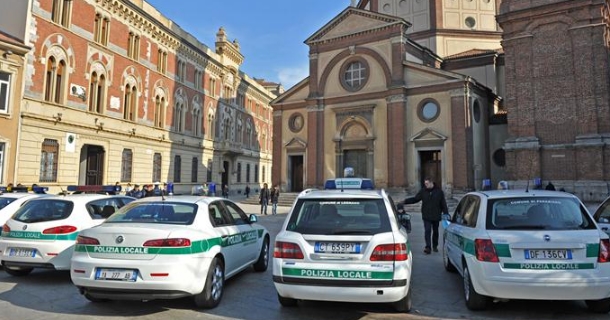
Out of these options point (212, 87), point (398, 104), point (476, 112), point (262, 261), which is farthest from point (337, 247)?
point (212, 87)

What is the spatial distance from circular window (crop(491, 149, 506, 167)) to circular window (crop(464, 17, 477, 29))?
44.0ft

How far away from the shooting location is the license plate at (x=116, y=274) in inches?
190

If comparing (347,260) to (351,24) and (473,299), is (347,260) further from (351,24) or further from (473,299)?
(351,24)

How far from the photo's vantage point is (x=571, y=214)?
5.20 meters

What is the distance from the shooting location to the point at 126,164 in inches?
1017

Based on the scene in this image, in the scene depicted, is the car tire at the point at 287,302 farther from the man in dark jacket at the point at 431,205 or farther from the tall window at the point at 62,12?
the tall window at the point at 62,12

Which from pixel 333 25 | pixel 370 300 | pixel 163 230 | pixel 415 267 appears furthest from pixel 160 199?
pixel 333 25

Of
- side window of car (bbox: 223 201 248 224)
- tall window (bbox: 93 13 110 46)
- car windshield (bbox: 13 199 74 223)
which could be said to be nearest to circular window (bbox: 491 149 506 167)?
side window of car (bbox: 223 201 248 224)

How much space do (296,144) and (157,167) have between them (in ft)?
35.9

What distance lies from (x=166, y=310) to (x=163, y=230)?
114 cm

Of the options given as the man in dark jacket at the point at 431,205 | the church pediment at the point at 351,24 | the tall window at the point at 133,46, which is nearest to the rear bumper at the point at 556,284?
the man in dark jacket at the point at 431,205

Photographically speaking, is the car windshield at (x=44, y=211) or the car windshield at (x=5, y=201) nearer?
the car windshield at (x=44, y=211)

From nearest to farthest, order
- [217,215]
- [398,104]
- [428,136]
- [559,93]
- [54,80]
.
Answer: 1. [217,215]
2. [54,80]
3. [559,93]
4. [428,136]
5. [398,104]

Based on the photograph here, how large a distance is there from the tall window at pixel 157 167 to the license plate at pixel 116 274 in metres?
25.3
